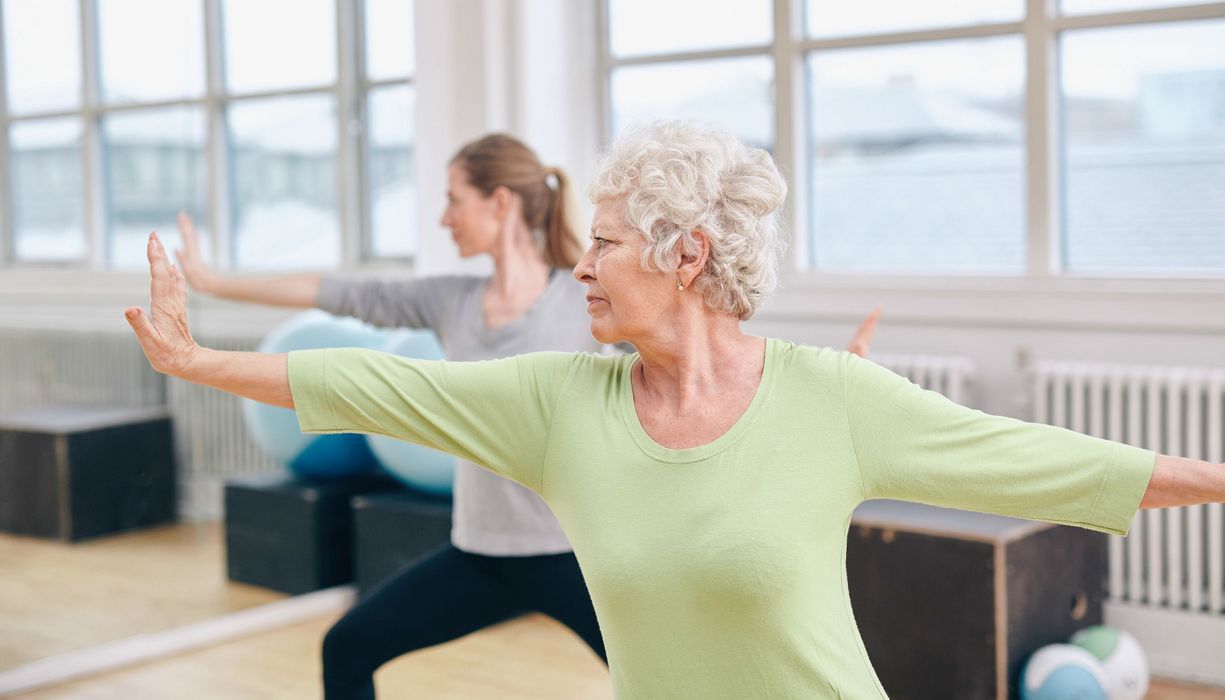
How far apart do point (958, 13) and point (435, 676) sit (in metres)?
2.43

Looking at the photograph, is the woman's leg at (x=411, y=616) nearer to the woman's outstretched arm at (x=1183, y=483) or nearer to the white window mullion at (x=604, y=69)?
the woman's outstretched arm at (x=1183, y=483)

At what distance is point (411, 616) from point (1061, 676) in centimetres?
157

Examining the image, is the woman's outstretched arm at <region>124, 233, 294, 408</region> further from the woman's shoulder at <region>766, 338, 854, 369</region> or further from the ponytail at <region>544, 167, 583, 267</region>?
the ponytail at <region>544, 167, 583, 267</region>

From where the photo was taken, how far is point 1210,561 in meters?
3.58

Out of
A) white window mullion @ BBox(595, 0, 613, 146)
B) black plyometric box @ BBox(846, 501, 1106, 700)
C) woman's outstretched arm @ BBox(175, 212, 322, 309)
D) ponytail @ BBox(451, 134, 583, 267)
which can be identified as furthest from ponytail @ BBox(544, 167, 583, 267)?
white window mullion @ BBox(595, 0, 613, 146)

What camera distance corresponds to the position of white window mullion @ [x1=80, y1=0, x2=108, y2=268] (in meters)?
3.71

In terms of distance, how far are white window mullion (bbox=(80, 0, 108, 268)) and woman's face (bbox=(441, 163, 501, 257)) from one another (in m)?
1.30

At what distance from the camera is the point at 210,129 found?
418 centimetres

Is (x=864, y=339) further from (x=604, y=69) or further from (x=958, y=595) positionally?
(x=604, y=69)

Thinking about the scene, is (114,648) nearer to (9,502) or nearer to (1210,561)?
(9,502)

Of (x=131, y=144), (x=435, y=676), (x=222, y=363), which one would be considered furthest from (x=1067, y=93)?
(x=222, y=363)

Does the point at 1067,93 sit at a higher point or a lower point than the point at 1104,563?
higher

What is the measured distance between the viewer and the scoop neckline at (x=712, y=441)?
1.51 m

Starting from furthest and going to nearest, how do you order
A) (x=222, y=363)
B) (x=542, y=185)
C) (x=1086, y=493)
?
(x=542, y=185) → (x=222, y=363) → (x=1086, y=493)
